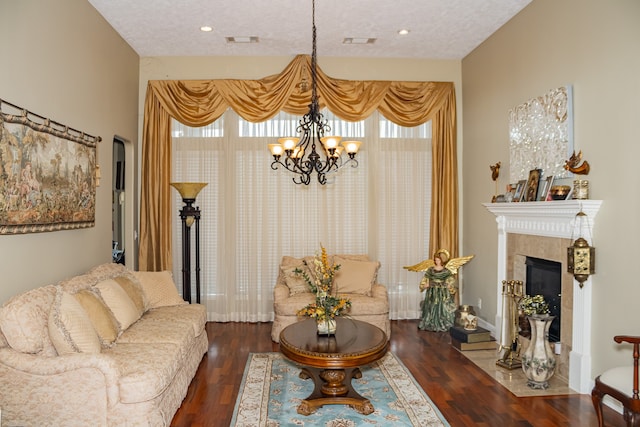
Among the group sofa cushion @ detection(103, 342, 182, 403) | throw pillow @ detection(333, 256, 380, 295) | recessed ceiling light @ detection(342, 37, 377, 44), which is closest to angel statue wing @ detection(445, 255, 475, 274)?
throw pillow @ detection(333, 256, 380, 295)

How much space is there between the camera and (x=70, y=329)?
114 inches

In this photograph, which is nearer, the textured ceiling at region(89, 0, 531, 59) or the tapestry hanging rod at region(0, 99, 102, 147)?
the tapestry hanging rod at region(0, 99, 102, 147)

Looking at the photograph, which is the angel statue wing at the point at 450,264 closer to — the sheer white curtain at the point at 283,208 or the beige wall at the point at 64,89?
the sheer white curtain at the point at 283,208

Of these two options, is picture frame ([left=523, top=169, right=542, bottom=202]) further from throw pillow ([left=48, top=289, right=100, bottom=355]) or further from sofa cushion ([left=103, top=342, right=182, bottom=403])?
throw pillow ([left=48, top=289, right=100, bottom=355])

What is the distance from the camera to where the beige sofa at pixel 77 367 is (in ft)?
8.80

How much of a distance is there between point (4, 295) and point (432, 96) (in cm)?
502

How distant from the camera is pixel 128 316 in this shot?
377 centimetres

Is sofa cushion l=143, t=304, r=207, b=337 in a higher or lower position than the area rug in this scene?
higher

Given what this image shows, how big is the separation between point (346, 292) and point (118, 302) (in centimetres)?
251

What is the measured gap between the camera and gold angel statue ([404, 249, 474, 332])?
5.48 m

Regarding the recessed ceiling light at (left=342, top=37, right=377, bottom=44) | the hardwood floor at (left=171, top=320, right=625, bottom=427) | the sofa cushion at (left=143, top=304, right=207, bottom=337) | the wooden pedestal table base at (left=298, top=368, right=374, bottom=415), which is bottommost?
the hardwood floor at (left=171, top=320, right=625, bottom=427)

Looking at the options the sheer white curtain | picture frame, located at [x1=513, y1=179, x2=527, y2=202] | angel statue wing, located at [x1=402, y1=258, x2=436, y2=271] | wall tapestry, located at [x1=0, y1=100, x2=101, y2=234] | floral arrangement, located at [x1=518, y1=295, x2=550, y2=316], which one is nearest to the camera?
wall tapestry, located at [x1=0, y1=100, x2=101, y2=234]

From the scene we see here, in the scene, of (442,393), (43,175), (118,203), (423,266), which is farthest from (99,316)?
(423,266)

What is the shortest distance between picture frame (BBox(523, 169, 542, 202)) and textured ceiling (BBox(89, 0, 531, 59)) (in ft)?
5.36
